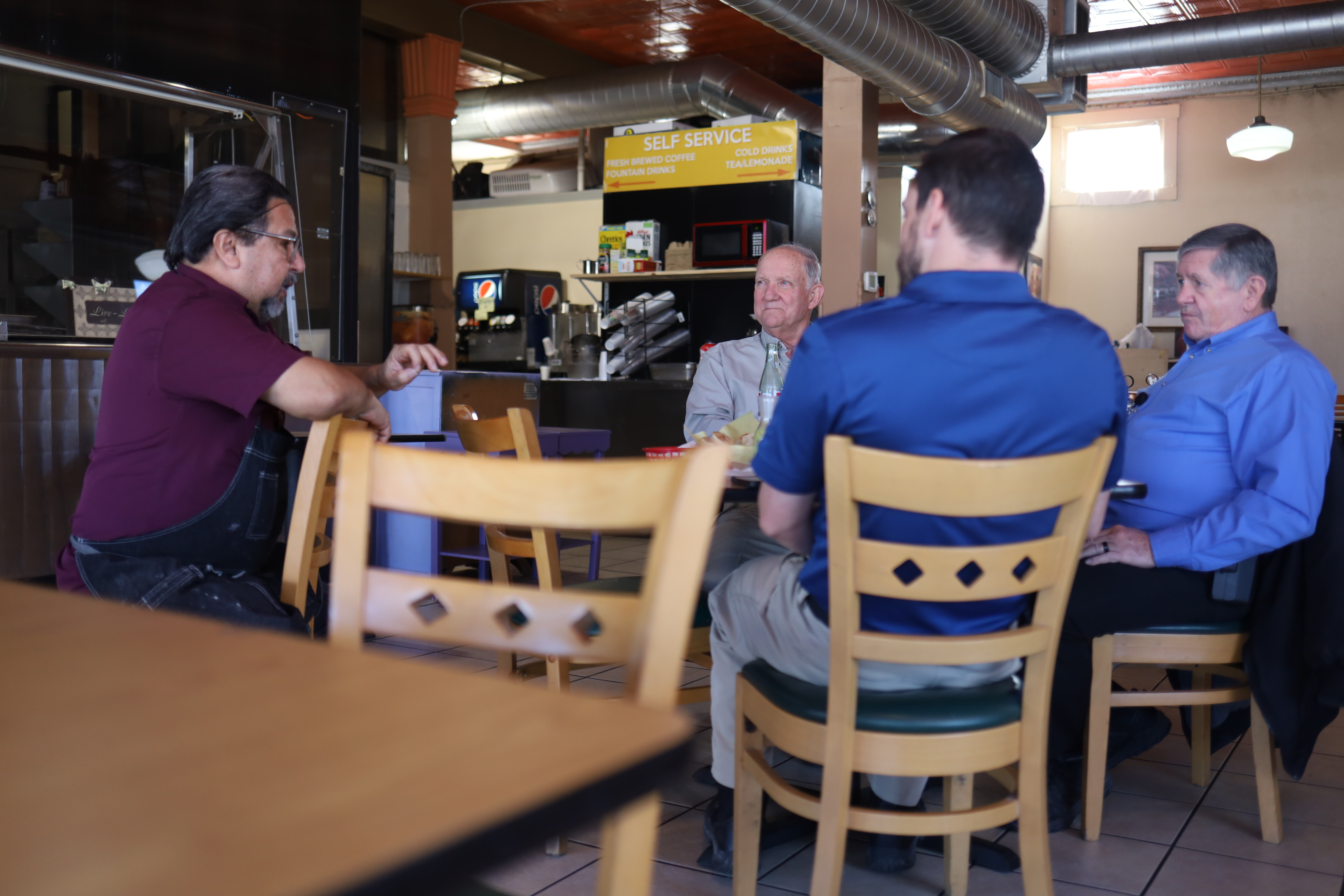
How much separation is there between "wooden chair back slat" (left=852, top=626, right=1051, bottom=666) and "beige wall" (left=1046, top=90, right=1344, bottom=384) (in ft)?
32.5

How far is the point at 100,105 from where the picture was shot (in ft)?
16.4

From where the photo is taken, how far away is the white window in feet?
36.8

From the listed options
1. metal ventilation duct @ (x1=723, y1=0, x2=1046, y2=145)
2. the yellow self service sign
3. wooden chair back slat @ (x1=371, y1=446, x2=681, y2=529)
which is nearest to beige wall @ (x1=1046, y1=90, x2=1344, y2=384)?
metal ventilation duct @ (x1=723, y1=0, x2=1046, y2=145)

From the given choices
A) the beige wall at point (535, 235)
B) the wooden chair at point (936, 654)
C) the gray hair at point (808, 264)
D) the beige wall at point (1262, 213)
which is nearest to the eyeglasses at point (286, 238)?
the wooden chair at point (936, 654)

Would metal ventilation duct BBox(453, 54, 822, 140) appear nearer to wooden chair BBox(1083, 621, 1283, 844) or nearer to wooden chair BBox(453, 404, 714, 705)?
wooden chair BBox(453, 404, 714, 705)

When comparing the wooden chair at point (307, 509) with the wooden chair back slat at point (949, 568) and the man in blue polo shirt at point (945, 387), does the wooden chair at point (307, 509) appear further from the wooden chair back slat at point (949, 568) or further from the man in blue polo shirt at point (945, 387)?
the wooden chair back slat at point (949, 568)

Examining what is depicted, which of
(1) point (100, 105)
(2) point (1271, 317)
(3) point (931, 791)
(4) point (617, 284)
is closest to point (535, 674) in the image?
(3) point (931, 791)

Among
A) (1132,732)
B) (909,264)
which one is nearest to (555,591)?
(909,264)

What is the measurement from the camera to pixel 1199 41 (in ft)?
24.0

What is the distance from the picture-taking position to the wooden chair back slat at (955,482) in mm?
1423

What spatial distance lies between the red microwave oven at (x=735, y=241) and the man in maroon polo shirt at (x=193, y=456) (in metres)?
5.51

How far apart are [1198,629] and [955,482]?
1.16 m

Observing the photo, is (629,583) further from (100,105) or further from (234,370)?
(100,105)

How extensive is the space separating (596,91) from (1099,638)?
732cm
